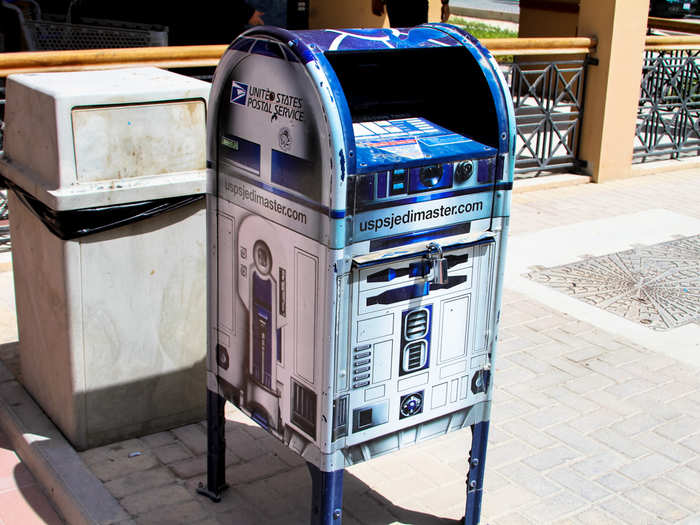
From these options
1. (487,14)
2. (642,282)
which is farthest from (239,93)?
(487,14)

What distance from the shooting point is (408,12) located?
9422 mm

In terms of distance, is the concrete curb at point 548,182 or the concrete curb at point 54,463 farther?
the concrete curb at point 548,182

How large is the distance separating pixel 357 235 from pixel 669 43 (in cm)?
775

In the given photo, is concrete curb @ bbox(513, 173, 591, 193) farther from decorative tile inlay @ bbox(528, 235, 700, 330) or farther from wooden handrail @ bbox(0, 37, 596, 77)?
wooden handrail @ bbox(0, 37, 596, 77)

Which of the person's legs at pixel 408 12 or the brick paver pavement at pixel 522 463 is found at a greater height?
the person's legs at pixel 408 12

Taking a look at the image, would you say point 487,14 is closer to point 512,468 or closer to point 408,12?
point 408,12

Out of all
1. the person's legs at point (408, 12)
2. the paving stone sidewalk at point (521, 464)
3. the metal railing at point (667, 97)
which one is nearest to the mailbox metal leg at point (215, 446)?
the paving stone sidewalk at point (521, 464)

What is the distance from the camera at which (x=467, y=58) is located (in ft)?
11.1

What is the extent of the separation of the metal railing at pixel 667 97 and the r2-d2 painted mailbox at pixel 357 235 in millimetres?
6793

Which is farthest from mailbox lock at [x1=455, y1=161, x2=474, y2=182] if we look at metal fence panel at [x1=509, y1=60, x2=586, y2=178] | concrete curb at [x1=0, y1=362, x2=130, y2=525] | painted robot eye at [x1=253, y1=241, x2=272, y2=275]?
metal fence panel at [x1=509, y1=60, x2=586, y2=178]

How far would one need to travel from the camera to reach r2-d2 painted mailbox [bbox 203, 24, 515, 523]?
3023 mm

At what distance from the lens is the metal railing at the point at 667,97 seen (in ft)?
31.9

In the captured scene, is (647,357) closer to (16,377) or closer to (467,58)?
(467,58)

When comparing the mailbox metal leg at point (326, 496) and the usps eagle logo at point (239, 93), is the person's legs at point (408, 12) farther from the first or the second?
the mailbox metal leg at point (326, 496)
